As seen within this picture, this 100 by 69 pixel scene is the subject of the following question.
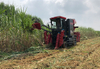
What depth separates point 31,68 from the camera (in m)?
2.65

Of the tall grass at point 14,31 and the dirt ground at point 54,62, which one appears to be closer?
the dirt ground at point 54,62

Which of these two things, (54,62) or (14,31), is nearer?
(54,62)

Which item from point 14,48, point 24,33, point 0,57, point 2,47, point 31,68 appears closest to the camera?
point 31,68

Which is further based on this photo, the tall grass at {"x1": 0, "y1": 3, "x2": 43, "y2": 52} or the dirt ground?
the tall grass at {"x1": 0, "y1": 3, "x2": 43, "y2": 52}

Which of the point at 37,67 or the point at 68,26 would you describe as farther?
the point at 68,26

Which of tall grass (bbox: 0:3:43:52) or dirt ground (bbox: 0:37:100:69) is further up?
tall grass (bbox: 0:3:43:52)

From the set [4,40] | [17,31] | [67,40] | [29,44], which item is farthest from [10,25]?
[67,40]

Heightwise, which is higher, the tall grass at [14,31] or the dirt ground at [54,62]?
the tall grass at [14,31]

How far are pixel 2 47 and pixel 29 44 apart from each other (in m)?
1.44

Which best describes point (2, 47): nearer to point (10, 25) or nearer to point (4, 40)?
Answer: point (4, 40)

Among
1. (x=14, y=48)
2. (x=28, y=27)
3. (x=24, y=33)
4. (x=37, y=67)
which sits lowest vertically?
(x=37, y=67)

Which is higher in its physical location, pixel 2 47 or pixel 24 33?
pixel 24 33

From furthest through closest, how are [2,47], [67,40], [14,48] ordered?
[67,40]
[14,48]
[2,47]

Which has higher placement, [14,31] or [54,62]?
[14,31]
